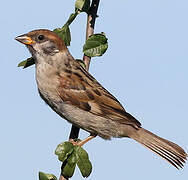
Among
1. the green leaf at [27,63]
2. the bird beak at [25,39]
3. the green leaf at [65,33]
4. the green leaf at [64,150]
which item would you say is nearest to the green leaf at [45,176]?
the green leaf at [64,150]

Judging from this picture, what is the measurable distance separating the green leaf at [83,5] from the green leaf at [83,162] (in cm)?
135

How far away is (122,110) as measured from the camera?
4777 mm

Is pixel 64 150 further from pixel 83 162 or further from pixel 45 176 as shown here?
pixel 45 176

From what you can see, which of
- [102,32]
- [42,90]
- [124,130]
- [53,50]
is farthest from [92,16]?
[124,130]

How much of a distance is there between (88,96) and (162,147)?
1.19 m

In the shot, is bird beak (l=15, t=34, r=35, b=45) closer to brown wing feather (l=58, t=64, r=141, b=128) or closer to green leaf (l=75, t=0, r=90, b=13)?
A: brown wing feather (l=58, t=64, r=141, b=128)

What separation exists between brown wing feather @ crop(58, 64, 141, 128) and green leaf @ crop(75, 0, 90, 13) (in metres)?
→ 1.22

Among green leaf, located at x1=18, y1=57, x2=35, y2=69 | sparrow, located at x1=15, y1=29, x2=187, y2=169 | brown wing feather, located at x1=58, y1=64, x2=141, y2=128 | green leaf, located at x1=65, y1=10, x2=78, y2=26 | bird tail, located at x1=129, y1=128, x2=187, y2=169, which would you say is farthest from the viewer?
brown wing feather, located at x1=58, y1=64, x2=141, y2=128

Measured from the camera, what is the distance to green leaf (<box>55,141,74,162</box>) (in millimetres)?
3305

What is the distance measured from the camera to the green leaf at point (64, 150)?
3.30m

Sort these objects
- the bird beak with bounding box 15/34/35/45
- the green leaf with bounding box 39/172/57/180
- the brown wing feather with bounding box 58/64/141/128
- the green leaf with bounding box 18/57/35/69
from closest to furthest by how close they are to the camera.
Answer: the green leaf with bounding box 39/172/57/180
the green leaf with bounding box 18/57/35/69
the bird beak with bounding box 15/34/35/45
the brown wing feather with bounding box 58/64/141/128

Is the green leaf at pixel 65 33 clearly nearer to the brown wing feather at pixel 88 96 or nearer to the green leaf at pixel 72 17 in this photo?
the green leaf at pixel 72 17

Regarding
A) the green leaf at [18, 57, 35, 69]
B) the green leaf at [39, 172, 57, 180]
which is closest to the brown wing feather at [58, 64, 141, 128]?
the green leaf at [18, 57, 35, 69]

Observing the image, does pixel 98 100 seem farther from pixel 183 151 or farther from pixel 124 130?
pixel 183 151
